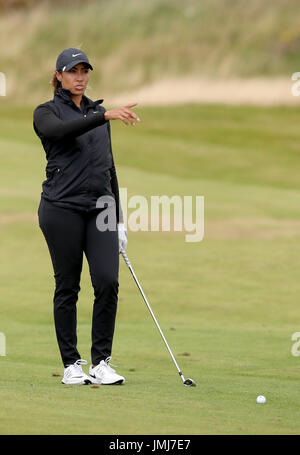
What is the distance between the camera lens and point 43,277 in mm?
13805

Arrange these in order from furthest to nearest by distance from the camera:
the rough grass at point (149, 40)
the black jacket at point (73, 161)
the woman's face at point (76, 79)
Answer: the rough grass at point (149, 40)
the woman's face at point (76, 79)
the black jacket at point (73, 161)

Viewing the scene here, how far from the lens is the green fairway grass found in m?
5.86

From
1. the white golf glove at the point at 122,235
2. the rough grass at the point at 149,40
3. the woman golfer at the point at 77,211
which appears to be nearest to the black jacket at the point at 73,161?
the woman golfer at the point at 77,211

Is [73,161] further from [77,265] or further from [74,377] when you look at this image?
[74,377]

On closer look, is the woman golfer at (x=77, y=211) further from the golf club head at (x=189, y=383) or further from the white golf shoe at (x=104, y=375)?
the golf club head at (x=189, y=383)

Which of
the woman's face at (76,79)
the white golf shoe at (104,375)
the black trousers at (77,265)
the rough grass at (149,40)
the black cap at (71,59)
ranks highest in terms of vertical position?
the rough grass at (149,40)

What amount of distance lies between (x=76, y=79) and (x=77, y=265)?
1.27 meters

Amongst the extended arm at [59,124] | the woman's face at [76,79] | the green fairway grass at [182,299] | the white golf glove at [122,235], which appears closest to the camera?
the green fairway grass at [182,299]

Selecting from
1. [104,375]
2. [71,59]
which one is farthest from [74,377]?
[71,59]

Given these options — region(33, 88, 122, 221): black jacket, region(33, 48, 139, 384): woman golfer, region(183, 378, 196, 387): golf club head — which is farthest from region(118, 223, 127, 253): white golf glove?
region(183, 378, 196, 387): golf club head

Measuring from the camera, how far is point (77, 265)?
7.11 m

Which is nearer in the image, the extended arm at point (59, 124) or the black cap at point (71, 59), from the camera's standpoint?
the extended arm at point (59, 124)

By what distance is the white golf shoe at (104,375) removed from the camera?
6941 millimetres

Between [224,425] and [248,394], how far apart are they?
1177 millimetres
